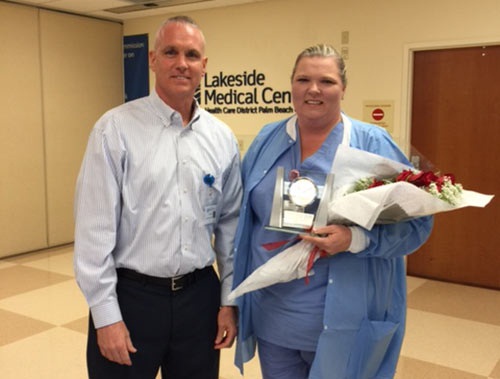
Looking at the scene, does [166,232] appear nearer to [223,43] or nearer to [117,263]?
[117,263]

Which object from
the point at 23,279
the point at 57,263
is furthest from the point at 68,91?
the point at 23,279

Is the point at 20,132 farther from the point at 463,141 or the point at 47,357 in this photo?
the point at 463,141

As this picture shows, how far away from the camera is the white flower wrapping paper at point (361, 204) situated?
1.63m

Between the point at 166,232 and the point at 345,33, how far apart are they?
13.8 feet

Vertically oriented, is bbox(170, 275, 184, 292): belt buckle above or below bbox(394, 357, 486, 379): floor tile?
above

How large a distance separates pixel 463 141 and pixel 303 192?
3.90m

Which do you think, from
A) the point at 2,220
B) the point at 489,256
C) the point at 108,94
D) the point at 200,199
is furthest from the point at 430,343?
the point at 108,94

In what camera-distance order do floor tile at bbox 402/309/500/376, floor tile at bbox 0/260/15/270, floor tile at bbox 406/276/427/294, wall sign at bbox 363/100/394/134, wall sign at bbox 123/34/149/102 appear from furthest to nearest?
wall sign at bbox 123/34/149/102, floor tile at bbox 0/260/15/270, wall sign at bbox 363/100/394/134, floor tile at bbox 406/276/427/294, floor tile at bbox 402/309/500/376

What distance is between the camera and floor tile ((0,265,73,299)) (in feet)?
16.3

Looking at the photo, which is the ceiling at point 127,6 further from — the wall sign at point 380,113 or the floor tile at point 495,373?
the floor tile at point 495,373

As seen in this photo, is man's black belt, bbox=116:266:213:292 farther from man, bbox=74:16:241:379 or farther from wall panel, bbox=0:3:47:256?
wall panel, bbox=0:3:47:256

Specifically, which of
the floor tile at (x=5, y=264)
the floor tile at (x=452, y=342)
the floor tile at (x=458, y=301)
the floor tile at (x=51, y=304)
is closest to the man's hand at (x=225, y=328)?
the floor tile at (x=452, y=342)

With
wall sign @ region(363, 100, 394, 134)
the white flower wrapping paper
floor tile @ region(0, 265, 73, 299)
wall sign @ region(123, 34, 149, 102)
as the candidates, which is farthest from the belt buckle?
wall sign @ region(123, 34, 149, 102)

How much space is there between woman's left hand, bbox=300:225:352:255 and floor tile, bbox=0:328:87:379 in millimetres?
2210
